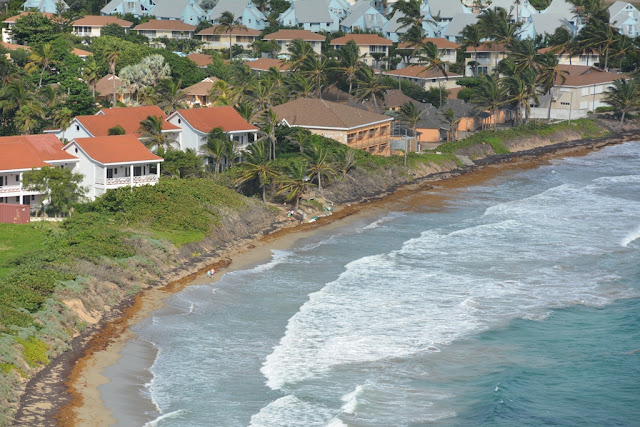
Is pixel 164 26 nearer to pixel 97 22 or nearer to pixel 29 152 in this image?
pixel 97 22

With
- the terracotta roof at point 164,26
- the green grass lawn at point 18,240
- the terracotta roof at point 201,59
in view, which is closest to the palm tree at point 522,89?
the terracotta roof at point 201,59

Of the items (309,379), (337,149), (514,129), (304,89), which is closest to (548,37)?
(514,129)

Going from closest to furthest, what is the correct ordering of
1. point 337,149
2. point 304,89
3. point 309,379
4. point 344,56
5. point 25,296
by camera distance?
point 309,379, point 25,296, point 337,149, point 304,89, point 344,56

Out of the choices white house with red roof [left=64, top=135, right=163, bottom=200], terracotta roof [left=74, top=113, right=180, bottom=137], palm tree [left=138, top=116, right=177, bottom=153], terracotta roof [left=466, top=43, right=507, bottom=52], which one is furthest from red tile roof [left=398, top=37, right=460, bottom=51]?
white house with red roof [left=64, top=135, right=163, bottom=200]

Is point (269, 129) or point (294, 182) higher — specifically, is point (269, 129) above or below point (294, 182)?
above

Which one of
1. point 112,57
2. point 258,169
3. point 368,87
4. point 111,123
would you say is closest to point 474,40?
point 368,87

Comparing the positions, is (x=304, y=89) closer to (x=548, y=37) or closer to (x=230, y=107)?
(x=230, y=107)
